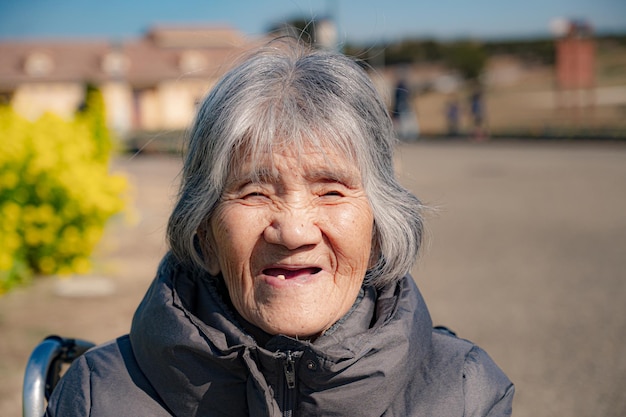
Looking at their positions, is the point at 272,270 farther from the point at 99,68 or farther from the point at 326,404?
the point at 99,68

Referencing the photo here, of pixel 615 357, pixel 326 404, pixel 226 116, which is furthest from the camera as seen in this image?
pixel 615 357

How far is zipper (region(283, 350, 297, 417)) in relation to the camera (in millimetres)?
1521

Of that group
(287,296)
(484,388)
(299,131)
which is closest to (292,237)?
(287,296)

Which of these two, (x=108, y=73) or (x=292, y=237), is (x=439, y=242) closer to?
(x=292, y=237)

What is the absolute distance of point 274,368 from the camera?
1.53 metres

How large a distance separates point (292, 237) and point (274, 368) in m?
0.30

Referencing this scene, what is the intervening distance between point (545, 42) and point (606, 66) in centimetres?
510

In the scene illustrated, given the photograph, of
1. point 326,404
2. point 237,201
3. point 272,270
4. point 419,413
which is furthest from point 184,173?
point 419,413

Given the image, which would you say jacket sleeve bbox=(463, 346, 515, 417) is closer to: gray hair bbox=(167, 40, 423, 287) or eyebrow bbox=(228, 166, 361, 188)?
gray hair bbox=(167, 40, 423, 287)

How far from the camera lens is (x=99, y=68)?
45.0 metres

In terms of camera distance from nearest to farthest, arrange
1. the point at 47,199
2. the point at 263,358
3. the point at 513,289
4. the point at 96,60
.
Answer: the point at 263,358 < the point at 47,199 < the point at 513,289 < the point at 96,60

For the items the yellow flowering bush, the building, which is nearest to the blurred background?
the yellow flowering bush

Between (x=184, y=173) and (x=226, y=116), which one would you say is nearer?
(x=226, y=116)

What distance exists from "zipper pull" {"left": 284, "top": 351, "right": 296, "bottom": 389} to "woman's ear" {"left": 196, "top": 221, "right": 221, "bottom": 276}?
38 centimetres
